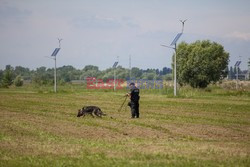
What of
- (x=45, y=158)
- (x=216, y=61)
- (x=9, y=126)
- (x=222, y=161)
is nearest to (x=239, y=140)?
(x=222, y=161)

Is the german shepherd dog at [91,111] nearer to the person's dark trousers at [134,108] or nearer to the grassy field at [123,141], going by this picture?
the grassy field at [123,141]

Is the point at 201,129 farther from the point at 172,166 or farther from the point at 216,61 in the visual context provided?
the point at 216,61

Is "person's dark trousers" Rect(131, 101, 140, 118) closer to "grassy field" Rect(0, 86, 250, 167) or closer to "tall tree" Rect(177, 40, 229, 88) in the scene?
"grassy field" Rect(0, 86, 250, 167)

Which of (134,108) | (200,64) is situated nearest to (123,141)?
(134,108)

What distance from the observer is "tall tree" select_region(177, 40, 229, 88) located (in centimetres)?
8386

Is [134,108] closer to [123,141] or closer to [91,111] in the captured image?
[91,111]

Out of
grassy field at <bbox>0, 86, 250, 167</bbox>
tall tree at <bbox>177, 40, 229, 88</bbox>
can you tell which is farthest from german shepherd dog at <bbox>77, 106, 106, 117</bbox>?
tall tree at <bbox>177, 40, 229, 88</bbox>

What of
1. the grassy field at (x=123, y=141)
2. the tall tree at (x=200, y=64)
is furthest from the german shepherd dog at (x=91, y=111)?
the tall tree at (x=200, y=64)

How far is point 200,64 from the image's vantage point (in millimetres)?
84250

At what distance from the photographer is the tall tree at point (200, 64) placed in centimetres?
8386

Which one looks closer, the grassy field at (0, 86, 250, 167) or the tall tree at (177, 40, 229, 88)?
the grassy field at (0, 86, 250, 167)

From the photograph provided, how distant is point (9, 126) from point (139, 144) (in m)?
7.67

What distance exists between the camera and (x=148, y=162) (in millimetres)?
14172

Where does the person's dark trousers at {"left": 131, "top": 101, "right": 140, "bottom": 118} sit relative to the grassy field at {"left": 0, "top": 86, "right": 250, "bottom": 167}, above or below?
above
